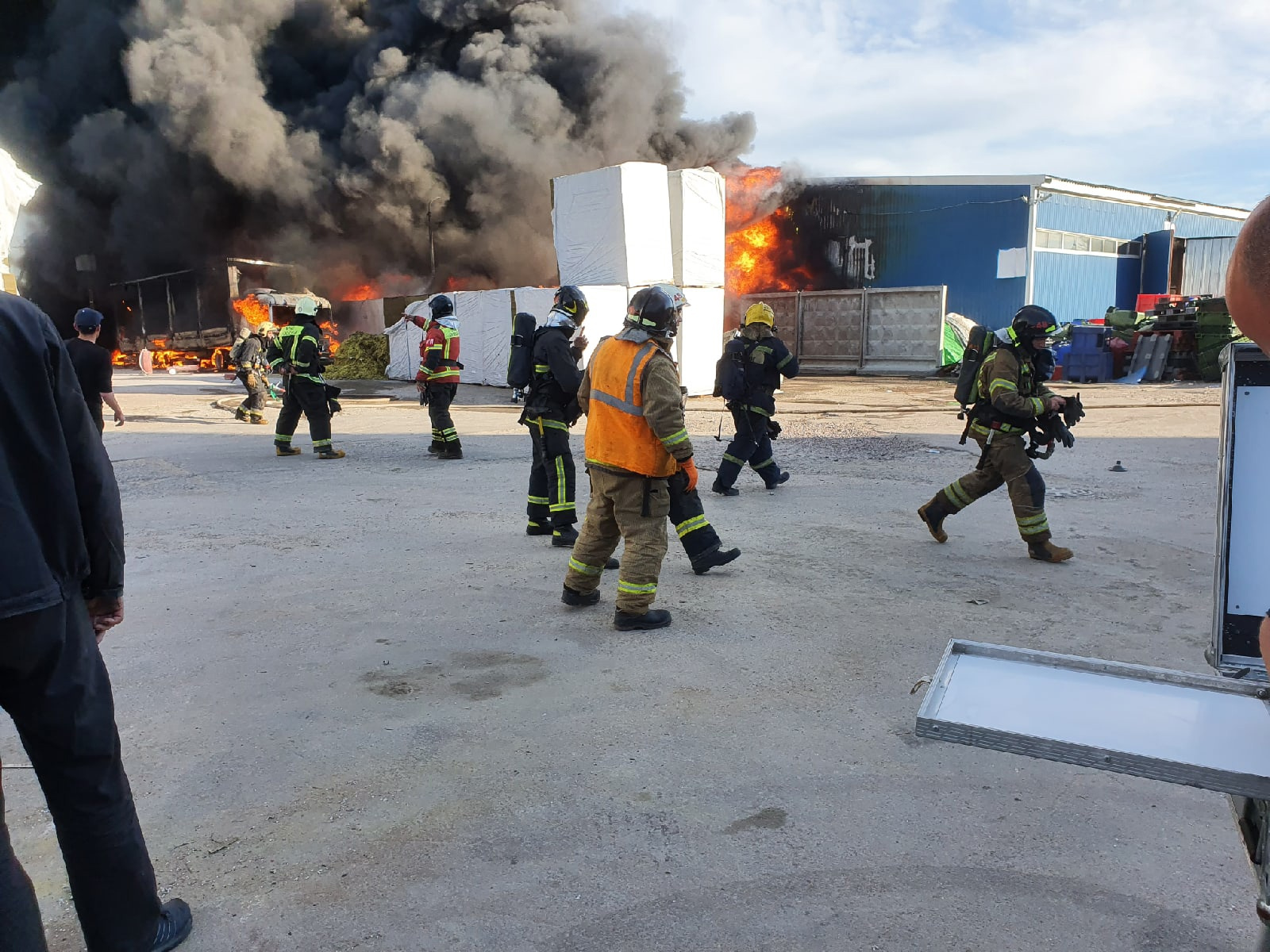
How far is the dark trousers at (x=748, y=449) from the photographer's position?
6.94 meters

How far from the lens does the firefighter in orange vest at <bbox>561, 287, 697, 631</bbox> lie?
4.06m

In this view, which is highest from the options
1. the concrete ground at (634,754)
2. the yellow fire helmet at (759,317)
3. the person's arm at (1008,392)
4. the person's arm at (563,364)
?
the yellow fire helmet at (759,317)

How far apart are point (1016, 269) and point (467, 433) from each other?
15.9 meters

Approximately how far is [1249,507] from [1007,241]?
853 inches

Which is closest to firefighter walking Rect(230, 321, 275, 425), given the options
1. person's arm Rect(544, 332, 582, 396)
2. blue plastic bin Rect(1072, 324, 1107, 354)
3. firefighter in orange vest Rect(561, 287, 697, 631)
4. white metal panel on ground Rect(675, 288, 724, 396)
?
white metal panel on ground Rect(675, 288, 724, 396)

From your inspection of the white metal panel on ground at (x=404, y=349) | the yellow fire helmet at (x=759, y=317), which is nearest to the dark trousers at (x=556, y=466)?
the yellow fire helmet at (x=759, y=317)

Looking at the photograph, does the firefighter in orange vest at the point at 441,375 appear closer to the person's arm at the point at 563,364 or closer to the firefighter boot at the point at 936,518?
the person's arm at the point at 563,364

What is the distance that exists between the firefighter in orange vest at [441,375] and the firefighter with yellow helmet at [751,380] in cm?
317

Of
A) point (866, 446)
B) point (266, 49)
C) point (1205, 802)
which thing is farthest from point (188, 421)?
point (266, 49)

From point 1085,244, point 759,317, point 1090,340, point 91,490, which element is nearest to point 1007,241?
point 1085,244

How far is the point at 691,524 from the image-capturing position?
468 centimetres

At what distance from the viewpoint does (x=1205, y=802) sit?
105 inches

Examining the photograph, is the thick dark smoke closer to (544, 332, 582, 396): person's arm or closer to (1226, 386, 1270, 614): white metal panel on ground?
(544, 332, 582, 396): person's arm

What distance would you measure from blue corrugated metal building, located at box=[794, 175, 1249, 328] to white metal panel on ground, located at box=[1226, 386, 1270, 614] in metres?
21.2
